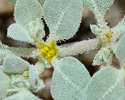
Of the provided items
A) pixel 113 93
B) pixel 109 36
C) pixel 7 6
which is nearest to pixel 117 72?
pixel 113 93

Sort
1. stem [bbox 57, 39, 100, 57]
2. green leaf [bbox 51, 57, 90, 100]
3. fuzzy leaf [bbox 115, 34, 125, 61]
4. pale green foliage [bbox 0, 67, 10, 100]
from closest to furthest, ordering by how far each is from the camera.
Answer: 1. fuzzy leaf [bbox 115, 34, 125, 61]
2. green leaf [bbox 51, 57, 90, 100]
3. pale green foliage [bbox 0, 67, 10, 100]
4. stem [bbox 57, 39, 100, 57]

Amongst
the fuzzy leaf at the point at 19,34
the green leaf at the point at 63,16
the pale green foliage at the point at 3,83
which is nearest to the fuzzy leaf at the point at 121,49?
the green leaf at the point at 63,16

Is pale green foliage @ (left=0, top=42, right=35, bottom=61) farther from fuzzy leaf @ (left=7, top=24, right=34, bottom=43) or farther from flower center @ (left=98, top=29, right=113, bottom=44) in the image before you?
flower center @ (left=98, top=29, right=113, bottom=44)

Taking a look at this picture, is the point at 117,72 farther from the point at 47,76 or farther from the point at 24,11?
the point at 47,76

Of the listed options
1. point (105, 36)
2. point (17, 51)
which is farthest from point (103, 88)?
point (17, 51)

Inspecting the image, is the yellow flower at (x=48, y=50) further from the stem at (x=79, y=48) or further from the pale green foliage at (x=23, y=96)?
the pale green foliage at (x=23, y=96)

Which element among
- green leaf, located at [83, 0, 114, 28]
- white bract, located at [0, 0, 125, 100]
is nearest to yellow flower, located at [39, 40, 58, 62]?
white bract, located at [0, 0, 125, 100]

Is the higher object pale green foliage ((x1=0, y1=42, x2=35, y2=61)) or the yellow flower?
the yellow flower

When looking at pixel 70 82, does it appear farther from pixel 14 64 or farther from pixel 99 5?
pixel 99 5

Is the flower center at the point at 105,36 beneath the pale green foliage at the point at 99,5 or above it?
beneath
